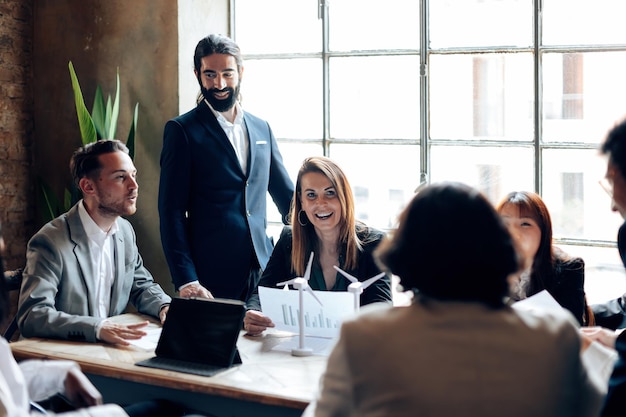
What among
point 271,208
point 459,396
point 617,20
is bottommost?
point 459,396

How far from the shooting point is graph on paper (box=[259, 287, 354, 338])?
2.71 meters

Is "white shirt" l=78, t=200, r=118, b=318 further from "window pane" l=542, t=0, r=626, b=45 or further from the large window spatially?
"window pane" l=542, t=0, r=626, b=45

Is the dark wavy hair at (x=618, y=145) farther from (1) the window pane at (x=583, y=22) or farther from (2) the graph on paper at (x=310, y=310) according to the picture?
(1) the window pane at (x=583, y=22)

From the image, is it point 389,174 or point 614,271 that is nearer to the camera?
point 614,271

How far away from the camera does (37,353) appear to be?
9.01 ft

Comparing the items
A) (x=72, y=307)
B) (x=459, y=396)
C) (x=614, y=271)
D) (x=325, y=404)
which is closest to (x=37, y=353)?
(x=72, y=307)

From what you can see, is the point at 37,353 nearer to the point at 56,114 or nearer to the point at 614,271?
the point at 56,114

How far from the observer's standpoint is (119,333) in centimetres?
286

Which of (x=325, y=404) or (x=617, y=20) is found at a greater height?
(x=617, y=20)

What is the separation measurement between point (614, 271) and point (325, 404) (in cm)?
253

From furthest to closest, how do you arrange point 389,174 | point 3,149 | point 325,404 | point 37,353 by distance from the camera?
point 3,149 < point 389,174 < point 37,353 < point 325,404

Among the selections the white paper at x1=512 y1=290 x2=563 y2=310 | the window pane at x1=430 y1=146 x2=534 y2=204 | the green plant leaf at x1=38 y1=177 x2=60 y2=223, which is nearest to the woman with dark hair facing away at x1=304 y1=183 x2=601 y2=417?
the white paper at x1=512 y1=290 x2=563 y2=310

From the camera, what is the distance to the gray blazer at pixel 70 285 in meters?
2.91

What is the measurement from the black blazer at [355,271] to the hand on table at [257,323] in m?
0.21
